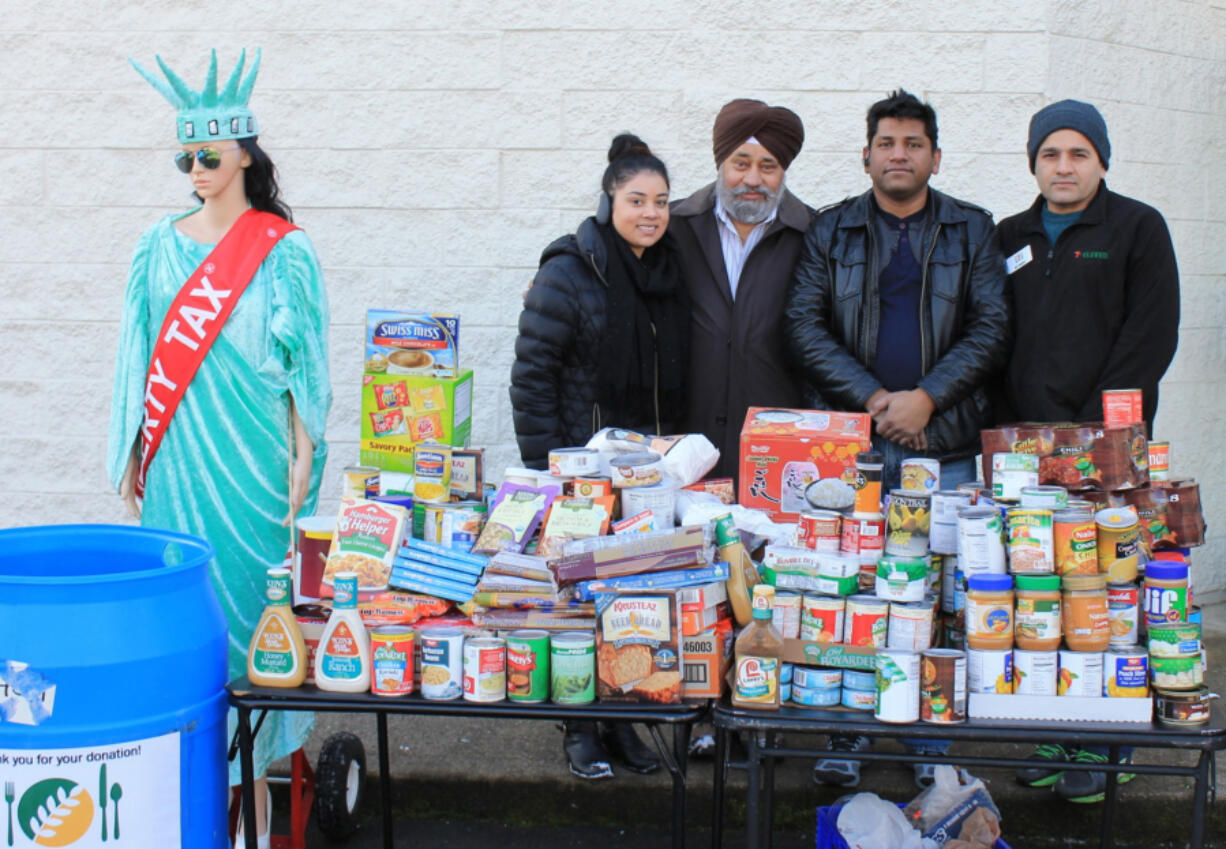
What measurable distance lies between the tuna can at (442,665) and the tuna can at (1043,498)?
128 cm

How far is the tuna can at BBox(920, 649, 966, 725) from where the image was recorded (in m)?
2.55

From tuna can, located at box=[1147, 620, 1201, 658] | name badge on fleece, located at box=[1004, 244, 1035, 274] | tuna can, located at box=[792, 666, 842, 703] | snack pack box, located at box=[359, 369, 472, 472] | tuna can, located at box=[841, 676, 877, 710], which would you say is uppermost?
name badge on fleece, located at box=[1004, 244, 1035, 274]

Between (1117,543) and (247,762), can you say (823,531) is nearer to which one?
(1117,543)

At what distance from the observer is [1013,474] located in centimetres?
285

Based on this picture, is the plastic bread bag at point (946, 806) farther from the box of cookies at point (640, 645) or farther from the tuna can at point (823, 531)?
the box of cookies at point (640, 645)

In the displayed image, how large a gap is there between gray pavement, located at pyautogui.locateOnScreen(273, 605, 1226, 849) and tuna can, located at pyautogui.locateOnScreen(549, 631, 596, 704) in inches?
52.6

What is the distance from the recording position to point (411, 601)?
9.29ft

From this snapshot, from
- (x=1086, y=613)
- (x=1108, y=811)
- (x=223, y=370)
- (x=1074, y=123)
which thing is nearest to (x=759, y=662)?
(x=1086, y=613)

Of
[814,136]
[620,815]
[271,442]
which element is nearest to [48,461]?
[271,442]

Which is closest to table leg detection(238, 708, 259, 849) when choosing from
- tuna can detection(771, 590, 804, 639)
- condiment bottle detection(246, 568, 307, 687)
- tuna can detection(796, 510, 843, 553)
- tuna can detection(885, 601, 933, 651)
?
condiment bottle detection(246, 568, 307, 687)

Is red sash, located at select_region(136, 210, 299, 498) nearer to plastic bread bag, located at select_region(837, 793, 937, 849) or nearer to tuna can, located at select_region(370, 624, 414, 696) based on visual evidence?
tuna can, located at select_region(370, 624, 414, 696)

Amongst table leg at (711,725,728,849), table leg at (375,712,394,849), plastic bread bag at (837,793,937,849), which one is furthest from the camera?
table leg at (375,712,394,849)

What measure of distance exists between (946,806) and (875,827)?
0.86 feet

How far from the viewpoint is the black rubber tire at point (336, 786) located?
11.7 feet
